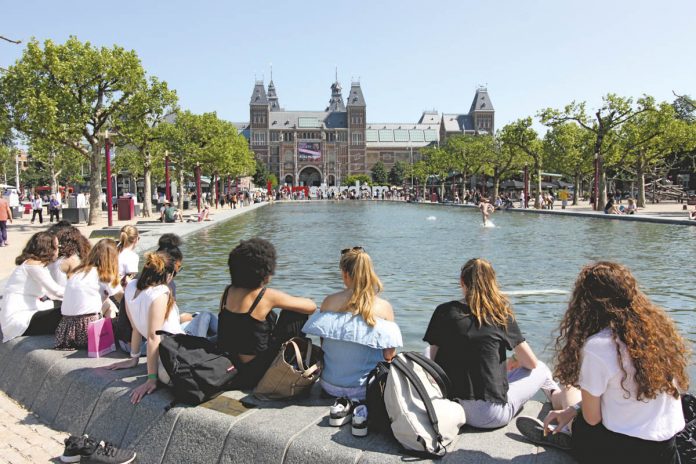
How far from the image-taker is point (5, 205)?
1769 cm

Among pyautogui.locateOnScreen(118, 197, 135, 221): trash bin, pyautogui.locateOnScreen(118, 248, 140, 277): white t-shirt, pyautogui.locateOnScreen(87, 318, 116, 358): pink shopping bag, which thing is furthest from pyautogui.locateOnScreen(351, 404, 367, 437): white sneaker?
pyautogui.locateOnScreen(118, 197, 135, 221): trash bin

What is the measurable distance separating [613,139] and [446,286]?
33.3 meters

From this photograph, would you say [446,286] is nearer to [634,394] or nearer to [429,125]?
[634,394]

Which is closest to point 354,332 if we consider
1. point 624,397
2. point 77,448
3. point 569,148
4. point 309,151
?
point 624,397

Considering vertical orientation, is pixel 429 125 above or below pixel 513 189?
above

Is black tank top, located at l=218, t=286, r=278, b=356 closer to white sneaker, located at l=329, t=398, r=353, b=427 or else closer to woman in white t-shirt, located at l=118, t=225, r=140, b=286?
white sneaker, located at l=329, t=398, r=353, b=427

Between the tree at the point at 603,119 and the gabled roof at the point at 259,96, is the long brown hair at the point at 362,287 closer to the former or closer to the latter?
the tree at the point at 603,119

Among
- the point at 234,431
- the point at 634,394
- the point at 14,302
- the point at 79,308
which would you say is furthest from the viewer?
the point at 14,302

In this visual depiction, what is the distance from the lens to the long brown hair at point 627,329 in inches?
115

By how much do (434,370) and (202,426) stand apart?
1.47 meters

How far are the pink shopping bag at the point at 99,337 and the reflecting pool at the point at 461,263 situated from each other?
312 cm

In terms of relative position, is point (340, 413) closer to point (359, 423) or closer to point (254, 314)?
point (359, 423)

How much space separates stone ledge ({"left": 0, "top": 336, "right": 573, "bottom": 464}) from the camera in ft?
11.3

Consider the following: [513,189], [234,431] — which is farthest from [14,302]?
[513,189]
